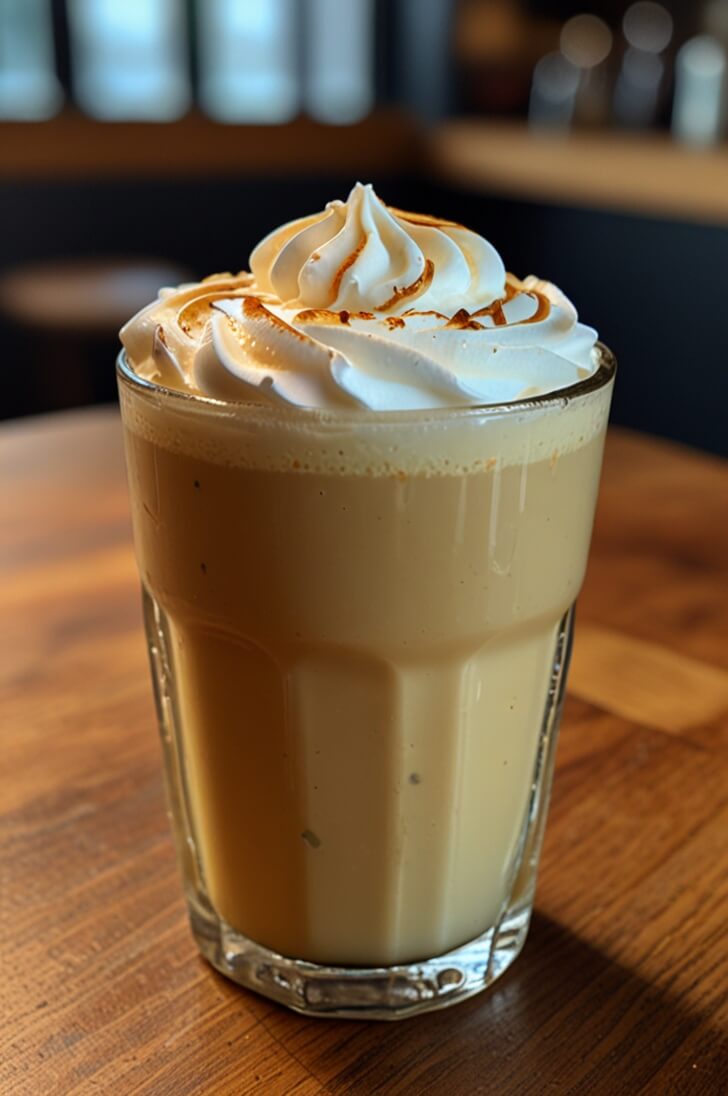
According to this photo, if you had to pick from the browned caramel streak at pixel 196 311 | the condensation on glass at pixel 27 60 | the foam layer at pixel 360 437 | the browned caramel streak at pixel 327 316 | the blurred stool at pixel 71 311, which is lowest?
the blurred stool at pixel 71 311

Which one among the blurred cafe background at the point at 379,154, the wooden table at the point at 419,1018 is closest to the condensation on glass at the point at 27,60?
the blurred cafe background at the point at 379,154

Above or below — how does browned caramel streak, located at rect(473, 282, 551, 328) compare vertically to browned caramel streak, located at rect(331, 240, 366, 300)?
below

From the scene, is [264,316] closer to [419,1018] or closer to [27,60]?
[419,1018]

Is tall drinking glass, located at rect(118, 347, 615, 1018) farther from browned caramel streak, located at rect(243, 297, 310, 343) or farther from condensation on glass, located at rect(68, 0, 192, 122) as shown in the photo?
condensation on glass, located at rect(68, 0, 192, 122)

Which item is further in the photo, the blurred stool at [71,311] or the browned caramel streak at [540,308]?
the blurred stool at [71,311]

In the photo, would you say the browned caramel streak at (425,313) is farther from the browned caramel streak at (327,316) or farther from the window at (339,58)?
the window at (339,58)

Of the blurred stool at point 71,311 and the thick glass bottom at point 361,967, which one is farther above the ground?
the thick glass bottom at point 361,967

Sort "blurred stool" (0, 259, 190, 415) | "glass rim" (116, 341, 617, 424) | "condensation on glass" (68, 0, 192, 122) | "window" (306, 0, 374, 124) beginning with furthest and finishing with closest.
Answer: "window" (306, 0, 374, 124), "condensation on glass" (68, 0, 192, 122), "blurred stool" (0, 259, 190, 415), "glass rim" (116, 341, 617, 424)

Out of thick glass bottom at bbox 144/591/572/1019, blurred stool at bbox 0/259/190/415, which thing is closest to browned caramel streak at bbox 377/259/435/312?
thick glass bottom at bbox 144/591/572/1019
